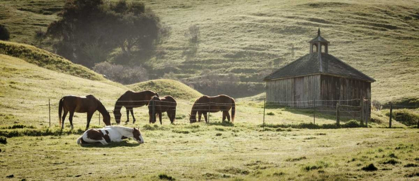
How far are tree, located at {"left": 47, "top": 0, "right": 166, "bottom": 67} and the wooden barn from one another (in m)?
51.9

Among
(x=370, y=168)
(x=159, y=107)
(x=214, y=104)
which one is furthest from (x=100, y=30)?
(x=370, y=168)

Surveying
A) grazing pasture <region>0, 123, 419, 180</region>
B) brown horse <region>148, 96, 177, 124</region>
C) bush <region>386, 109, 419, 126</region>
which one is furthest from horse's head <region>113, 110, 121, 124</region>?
bush <region>386, 109, 419, 126</region>

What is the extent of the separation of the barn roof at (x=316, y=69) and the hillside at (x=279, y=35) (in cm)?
1509

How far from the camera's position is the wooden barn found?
4934 cm

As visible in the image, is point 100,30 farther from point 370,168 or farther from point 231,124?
point 370,168

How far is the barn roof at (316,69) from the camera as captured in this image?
49.7 metres

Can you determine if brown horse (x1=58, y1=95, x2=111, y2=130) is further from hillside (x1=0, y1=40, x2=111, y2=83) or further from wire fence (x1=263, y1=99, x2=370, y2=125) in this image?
hillside (x1=0, y1=40, x2=111, y2=83)

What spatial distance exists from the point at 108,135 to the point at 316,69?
32.7 meters

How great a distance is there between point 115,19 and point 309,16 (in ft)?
142

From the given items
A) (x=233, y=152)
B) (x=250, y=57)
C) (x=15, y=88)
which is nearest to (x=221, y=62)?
(x=250, y=57)

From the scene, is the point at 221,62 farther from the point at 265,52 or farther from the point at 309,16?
the point at 309,16

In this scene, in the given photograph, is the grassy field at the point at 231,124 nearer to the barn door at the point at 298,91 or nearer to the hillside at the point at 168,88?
the hillside at the point at 168,88

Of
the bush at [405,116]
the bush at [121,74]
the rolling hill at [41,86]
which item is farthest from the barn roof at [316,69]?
the bush at [121,74]

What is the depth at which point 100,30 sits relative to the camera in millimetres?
99688
